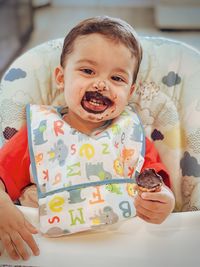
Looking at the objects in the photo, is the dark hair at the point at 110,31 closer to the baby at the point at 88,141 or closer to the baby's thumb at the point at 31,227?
the baby at the point at 88,141

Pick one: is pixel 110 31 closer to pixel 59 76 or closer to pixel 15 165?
pixel 59 76

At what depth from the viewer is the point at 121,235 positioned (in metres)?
0.87

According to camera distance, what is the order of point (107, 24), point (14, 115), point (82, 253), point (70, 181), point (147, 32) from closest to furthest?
point (82, 253), point (70, 181), point (107, 24), point (14, 115), point (147, 32)

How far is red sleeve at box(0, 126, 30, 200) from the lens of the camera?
3.44 ft

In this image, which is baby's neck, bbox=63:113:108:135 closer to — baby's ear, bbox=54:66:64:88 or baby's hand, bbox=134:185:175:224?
baby's ear, bbox=54:66:64:88

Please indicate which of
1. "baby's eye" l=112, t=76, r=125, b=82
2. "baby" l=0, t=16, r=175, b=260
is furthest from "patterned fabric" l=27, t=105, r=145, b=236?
"baby's eye" l=112, t=76, r=125, b=82

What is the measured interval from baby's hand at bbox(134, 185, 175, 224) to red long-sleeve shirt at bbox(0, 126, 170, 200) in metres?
0.20

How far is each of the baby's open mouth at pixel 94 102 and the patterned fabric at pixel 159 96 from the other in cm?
21

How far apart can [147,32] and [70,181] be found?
194 cm

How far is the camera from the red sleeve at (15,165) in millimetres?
1049

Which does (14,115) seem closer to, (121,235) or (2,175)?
(2,175)

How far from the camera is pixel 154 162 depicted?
1.10 m

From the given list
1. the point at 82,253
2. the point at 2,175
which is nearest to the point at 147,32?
the point at 2,175

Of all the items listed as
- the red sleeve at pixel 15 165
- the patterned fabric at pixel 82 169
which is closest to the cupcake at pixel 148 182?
the patterned fabric at pixel 82 169
